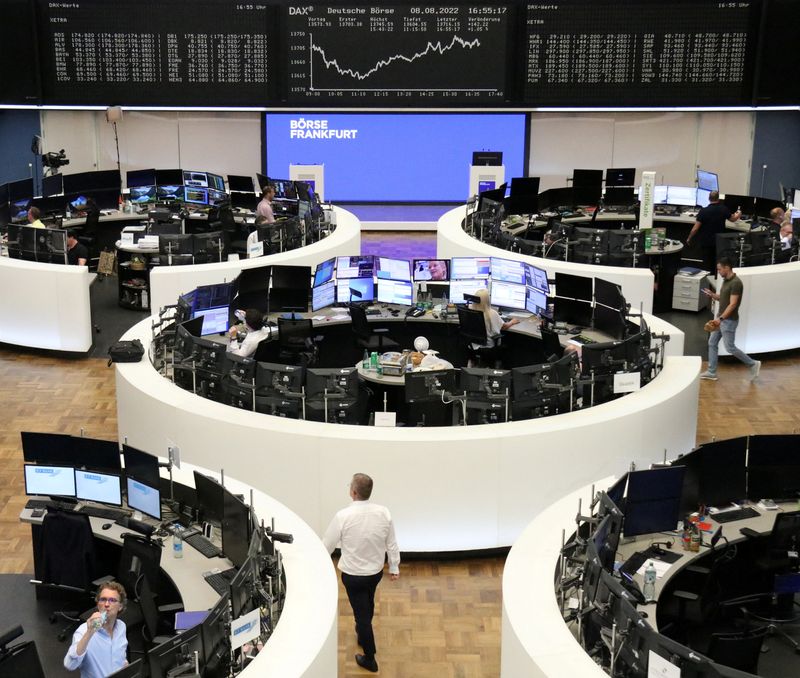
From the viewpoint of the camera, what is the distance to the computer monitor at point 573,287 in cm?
1134

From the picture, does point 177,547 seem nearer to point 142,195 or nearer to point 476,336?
point 476,336

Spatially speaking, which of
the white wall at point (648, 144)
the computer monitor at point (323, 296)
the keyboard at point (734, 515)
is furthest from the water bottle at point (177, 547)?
the white wall at point (648, 144)

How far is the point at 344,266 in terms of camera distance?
12.2 metres

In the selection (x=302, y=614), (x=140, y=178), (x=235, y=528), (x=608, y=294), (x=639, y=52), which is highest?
(x=639, y=52)

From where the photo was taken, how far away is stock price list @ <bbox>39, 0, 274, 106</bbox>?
18078mm

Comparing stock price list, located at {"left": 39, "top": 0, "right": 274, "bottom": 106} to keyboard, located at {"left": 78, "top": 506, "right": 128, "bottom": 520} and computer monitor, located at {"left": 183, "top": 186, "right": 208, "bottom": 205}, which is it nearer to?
computer monitor, located at {"left": 183, "top": 186, "right": 208, "bottom": 205}

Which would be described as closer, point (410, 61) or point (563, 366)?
point (563, 366)

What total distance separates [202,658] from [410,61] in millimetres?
14058

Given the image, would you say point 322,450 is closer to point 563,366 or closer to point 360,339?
point 563,366

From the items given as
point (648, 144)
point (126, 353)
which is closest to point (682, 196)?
point (648, 144)

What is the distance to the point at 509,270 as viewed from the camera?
39.1 feet

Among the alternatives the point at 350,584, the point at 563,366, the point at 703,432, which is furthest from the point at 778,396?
the point at 350,584

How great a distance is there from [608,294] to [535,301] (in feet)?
3.14

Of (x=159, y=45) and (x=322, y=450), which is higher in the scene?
(x=159, y=45)
